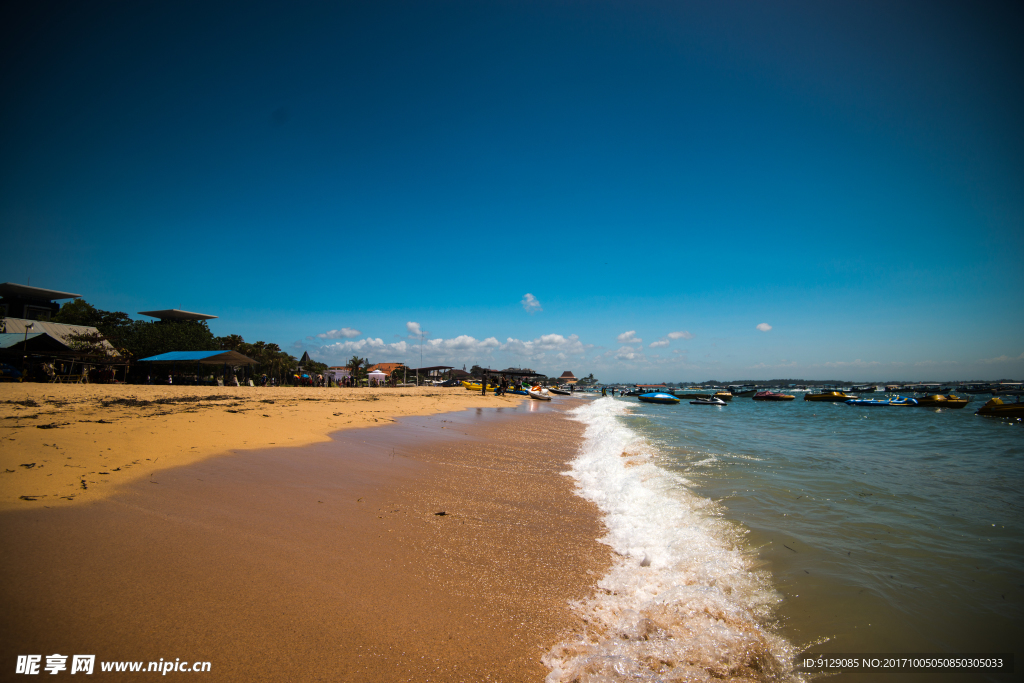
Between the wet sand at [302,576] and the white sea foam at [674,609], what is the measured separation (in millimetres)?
220

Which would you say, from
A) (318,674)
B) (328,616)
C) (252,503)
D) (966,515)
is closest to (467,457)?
(252,503)

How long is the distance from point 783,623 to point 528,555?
224 centimetres

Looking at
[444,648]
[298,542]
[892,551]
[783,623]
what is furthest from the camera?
[892,551]

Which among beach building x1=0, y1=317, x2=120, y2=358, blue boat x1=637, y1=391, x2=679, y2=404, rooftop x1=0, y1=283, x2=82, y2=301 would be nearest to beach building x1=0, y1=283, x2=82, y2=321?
rooftop x1=0, y1=283, x2=82, y2=301

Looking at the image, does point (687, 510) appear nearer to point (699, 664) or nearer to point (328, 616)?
point (699, 664)

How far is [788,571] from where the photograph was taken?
3.89 metres

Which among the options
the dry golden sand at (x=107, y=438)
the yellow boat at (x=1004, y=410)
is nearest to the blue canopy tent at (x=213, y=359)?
the dry golden sand at (x=107, y=438)

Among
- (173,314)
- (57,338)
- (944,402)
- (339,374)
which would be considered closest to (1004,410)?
(944,402)

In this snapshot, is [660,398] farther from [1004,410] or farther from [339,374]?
[339,374]

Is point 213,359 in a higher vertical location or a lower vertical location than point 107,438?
higher

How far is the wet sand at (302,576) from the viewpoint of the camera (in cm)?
242

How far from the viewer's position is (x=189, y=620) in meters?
2.65

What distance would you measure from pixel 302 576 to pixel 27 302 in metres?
69.6

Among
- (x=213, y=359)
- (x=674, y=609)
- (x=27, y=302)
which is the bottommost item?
(x=674, y=609)
